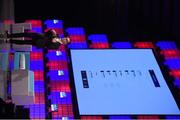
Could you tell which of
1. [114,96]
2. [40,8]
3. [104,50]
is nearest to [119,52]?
[104,50]

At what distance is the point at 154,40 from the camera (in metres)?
2.79

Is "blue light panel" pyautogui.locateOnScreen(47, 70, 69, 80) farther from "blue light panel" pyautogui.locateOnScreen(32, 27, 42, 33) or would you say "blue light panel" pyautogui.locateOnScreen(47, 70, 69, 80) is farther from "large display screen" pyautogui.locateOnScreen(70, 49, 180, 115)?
"blue light panel" pyautogui.locateOnScreen(32, 27, 42, 33)

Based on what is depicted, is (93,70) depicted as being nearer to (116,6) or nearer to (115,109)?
(115,109)

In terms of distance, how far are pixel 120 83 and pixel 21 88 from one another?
100 cm

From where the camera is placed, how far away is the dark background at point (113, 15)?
2826 mm

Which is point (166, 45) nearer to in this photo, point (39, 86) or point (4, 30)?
point (39, 86)

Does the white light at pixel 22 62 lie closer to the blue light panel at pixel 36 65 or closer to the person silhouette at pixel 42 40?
the person silhouette at pixel 42 40

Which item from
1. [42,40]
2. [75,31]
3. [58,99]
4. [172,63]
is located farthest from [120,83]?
[42,40]

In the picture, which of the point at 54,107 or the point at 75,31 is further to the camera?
the point at 75,31

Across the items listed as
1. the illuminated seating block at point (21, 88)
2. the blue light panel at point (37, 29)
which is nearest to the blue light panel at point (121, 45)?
the blue light panel at point (37, 29)

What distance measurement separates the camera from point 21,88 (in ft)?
4.42

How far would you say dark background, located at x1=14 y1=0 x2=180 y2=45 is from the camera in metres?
2.83

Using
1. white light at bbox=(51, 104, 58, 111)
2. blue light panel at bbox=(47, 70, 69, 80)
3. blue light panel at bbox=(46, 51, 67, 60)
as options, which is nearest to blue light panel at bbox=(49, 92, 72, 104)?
white light at bbox=(51, 104, 58, 111)

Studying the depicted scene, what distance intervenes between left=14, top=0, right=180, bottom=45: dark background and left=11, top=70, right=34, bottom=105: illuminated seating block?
58.2 inches
